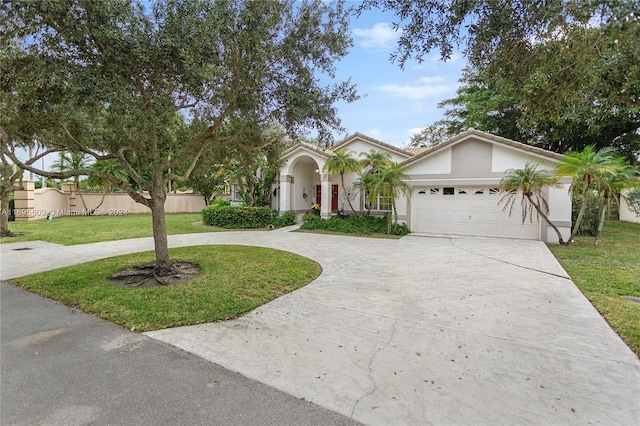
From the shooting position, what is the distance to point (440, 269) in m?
7.98

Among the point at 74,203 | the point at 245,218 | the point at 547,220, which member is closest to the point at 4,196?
the point at 245,218

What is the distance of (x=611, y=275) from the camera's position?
7406mm

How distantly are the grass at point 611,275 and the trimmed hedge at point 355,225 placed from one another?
5998mm

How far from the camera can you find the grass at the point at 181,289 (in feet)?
16.1

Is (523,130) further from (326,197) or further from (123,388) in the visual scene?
(123,388)

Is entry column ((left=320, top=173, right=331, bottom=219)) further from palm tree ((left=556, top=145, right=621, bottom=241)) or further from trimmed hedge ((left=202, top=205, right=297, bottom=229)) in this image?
palm tree ((left=556, top=145, right=621, bottom=241))

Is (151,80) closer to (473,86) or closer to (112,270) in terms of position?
(112,270)

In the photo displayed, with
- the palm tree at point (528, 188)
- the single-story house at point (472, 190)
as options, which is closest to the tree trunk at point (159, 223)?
the single-story house at point (472, 190)

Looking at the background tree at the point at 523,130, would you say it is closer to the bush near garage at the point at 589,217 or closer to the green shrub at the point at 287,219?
the bush near garage at the point at 589,217

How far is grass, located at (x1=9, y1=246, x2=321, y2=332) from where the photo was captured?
4.91m

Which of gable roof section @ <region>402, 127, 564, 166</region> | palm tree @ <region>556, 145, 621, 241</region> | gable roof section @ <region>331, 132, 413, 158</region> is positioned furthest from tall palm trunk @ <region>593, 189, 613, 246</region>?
gable roof section @ <region>331, 132, 413, 158</region>

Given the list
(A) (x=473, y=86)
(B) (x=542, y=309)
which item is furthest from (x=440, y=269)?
(A) (x=473, y=86)

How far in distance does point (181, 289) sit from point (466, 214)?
12.4 metres

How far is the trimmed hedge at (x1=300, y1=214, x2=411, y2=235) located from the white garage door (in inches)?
40.4
